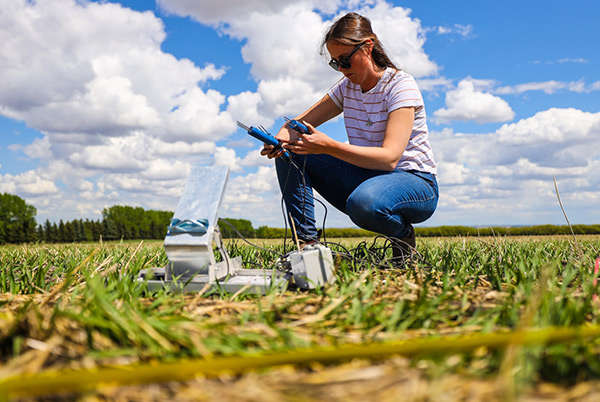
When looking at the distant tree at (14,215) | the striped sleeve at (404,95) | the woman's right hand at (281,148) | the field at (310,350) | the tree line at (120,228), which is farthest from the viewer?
the distant tree at (14,215)

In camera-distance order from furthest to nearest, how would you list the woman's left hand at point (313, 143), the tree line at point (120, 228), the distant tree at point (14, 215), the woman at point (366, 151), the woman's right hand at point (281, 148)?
the distant tree at point (14, 215), the tree line at point (120, 228), the woman's right hand at point (281, 148), the woman at point (366, 151), the woman's left hand at point (313, 143)

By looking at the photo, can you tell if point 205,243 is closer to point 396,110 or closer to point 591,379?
point 591,379

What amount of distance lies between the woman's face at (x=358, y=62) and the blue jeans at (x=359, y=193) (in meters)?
0.69

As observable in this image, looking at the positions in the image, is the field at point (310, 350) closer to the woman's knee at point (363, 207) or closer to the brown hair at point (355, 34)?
the woman's knee at point (363, 207)

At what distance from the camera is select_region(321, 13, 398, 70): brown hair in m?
3.35

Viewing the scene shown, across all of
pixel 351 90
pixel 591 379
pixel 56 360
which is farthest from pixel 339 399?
pixel 351 90

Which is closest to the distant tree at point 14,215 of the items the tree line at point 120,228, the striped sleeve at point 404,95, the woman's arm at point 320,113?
the tree line at point 120,228

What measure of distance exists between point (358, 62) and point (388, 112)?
0.47 m

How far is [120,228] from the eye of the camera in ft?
81.0

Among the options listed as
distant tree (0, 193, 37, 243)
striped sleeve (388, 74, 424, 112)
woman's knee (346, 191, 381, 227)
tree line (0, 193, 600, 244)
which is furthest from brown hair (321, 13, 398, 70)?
distant tree (0, 193, 37, 243)

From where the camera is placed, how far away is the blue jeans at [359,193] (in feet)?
10.4

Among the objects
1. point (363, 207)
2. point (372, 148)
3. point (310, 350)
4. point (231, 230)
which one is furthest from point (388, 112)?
point (231, 230)

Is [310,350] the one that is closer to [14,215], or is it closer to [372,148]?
[372,148]

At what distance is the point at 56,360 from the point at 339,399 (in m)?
0.86
